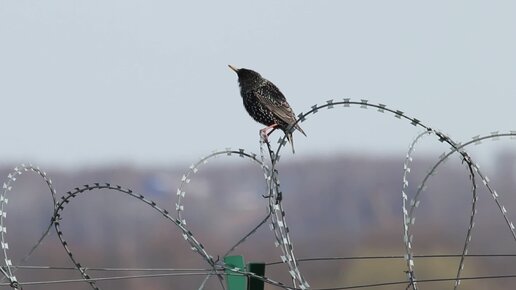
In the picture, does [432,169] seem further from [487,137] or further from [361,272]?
[361,272]

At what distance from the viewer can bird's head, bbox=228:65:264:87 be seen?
7711 mm

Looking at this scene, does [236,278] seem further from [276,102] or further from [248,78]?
[248,78]

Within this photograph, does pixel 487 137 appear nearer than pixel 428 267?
Yes

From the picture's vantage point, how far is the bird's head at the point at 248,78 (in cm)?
771

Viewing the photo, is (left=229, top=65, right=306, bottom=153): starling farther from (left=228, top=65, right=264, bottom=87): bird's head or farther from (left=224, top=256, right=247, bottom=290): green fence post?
(left=224, top=256, right=247, bottom=290): green fence post

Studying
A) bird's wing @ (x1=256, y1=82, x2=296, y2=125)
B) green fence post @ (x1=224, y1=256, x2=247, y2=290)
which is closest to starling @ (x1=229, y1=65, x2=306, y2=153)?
bird's wing @ (x1=256, y1=82, x2=296, y2=125)

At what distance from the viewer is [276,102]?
24.5 feet

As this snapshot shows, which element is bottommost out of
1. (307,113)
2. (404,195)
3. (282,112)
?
(404,195)

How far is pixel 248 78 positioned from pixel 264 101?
0.36 m

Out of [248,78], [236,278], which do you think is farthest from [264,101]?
[236,278]

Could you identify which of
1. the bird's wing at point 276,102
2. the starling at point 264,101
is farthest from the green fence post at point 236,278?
the bird's wing at point 276,102

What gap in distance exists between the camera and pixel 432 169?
16.8ft

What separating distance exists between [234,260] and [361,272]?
2.70 m

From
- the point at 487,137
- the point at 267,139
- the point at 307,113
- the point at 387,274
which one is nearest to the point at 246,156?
the point at 267,139
